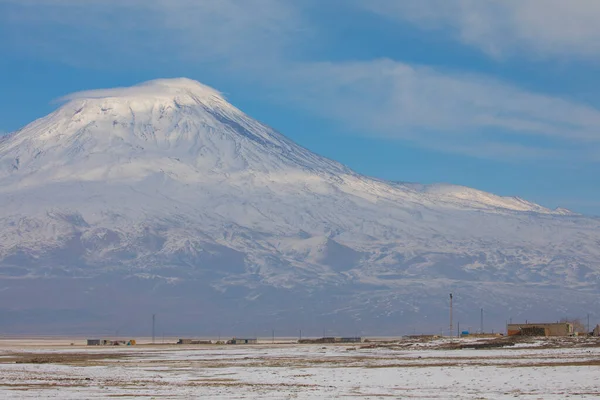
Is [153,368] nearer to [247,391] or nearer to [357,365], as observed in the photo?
[357,365]

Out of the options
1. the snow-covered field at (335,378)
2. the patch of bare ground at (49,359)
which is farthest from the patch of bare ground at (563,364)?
the patch of bare ground at (49,359)

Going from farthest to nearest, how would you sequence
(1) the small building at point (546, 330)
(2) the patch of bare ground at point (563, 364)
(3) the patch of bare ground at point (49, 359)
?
(1) the small building at point (546, 330) → (3) the patch of bare ground at point (49, 359) → (2) the patch of bare ground at point (563, 364)

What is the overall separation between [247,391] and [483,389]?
10.1 metres

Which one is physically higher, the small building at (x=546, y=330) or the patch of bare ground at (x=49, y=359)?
the small building at (x=546, y=330)

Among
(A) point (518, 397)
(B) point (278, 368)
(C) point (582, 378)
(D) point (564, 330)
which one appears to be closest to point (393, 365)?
(B) point (278, 368)

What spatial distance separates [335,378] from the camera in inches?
2245

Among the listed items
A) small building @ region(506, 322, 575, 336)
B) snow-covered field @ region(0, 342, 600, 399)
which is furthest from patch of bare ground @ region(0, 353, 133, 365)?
small building @ region(506, 322, 575, 336)

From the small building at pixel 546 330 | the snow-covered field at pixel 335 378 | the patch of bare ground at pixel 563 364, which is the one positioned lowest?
the snow-covered field at pixel 335 378

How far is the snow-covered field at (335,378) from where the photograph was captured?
4684cm

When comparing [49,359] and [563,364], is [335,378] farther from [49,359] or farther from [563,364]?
[49,359]

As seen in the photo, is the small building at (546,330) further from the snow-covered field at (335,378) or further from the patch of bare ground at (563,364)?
the patch of bare ground at (563,364)

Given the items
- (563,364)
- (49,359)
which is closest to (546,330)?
(49,359)

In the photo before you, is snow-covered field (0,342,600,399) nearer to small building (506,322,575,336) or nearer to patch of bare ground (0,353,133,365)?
patch of bare ground (0,353,133,365)

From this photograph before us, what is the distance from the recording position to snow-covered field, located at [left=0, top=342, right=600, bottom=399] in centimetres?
4684
